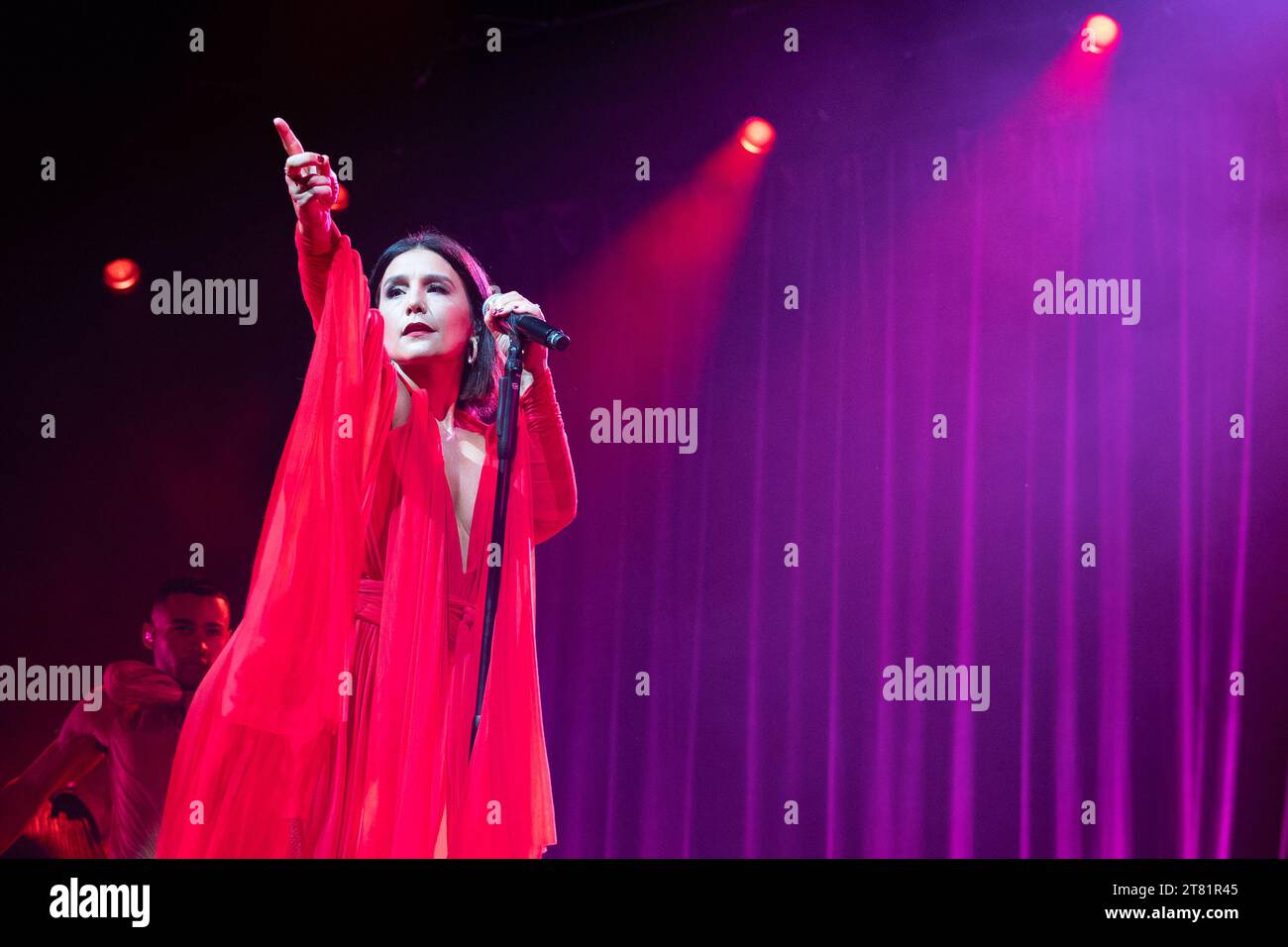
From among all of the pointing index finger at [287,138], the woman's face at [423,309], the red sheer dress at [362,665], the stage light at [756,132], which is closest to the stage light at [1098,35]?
the stage light at [756,132]

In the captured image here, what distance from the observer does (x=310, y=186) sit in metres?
3.20

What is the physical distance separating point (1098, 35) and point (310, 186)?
2.11 metres

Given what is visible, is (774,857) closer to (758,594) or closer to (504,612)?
(758,594)

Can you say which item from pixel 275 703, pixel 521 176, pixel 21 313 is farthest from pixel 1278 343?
pixel 21 313

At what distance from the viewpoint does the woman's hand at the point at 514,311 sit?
327 cm

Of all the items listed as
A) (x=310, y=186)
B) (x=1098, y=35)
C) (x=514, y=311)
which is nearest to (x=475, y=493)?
(x=514, y=311)

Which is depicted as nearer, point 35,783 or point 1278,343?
point 35,783

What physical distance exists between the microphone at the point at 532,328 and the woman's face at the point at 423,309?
0.28 ft

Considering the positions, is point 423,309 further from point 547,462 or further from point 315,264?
Answer: point 547,462

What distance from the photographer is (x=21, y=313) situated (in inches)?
131

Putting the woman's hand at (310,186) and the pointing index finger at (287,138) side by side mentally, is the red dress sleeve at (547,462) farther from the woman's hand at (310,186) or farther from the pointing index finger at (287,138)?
the pointing index finger at (287,138)

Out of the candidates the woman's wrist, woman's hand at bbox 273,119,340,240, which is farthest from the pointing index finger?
the woman's wrist

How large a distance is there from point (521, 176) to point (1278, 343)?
2056 mm

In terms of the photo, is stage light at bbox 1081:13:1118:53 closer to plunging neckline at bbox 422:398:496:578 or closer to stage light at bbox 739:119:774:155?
stage light at bbox 739:119:774:155
